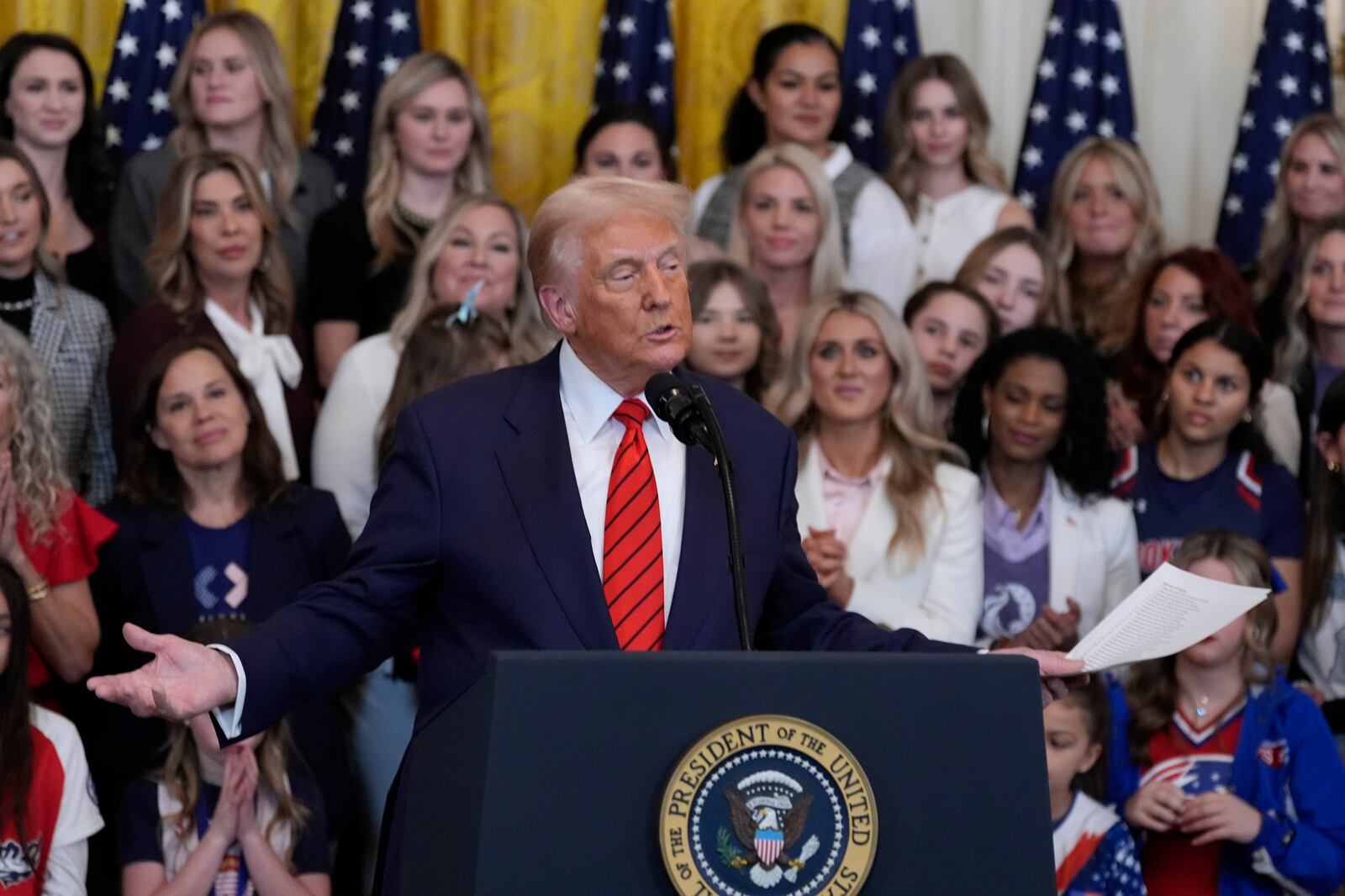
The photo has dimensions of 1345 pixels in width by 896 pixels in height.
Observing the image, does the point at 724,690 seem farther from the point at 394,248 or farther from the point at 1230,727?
the point at 394,248

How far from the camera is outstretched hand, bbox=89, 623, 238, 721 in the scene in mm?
2379

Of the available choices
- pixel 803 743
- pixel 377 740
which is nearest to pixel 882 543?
pixel 377 740

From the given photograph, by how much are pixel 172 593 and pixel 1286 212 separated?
11.9 ft

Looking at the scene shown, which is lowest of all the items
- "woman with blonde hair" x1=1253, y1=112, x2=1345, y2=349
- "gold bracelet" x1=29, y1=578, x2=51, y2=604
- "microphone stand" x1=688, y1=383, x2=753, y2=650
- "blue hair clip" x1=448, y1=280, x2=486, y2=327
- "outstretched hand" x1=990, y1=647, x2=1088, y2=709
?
"gold bracelet" x1=29, y1=578, x2=51, y2=604

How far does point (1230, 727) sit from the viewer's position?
4.49m

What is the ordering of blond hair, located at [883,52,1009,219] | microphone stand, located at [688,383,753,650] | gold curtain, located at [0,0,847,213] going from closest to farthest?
1. microphone stand, located at [688,383,753,650]
2. blond hair, located at [883,52,1009,219]
3. gold curtain, located at [0,0,847,213]

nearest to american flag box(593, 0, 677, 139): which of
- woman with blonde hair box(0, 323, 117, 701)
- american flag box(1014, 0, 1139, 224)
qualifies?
american flag box(1014, 0, 1139, 224)

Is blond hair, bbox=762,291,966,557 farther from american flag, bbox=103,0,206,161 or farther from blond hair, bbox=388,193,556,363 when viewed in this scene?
american flag, bbox=103,0,206,161

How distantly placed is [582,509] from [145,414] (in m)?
2.36

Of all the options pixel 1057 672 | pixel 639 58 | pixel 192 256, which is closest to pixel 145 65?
pixel 192 256

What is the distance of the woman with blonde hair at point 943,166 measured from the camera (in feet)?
20.8

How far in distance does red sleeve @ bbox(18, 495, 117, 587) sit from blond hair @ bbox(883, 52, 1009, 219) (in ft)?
9.63

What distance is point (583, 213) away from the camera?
2.75m

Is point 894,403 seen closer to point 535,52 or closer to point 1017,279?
point 1017,279
